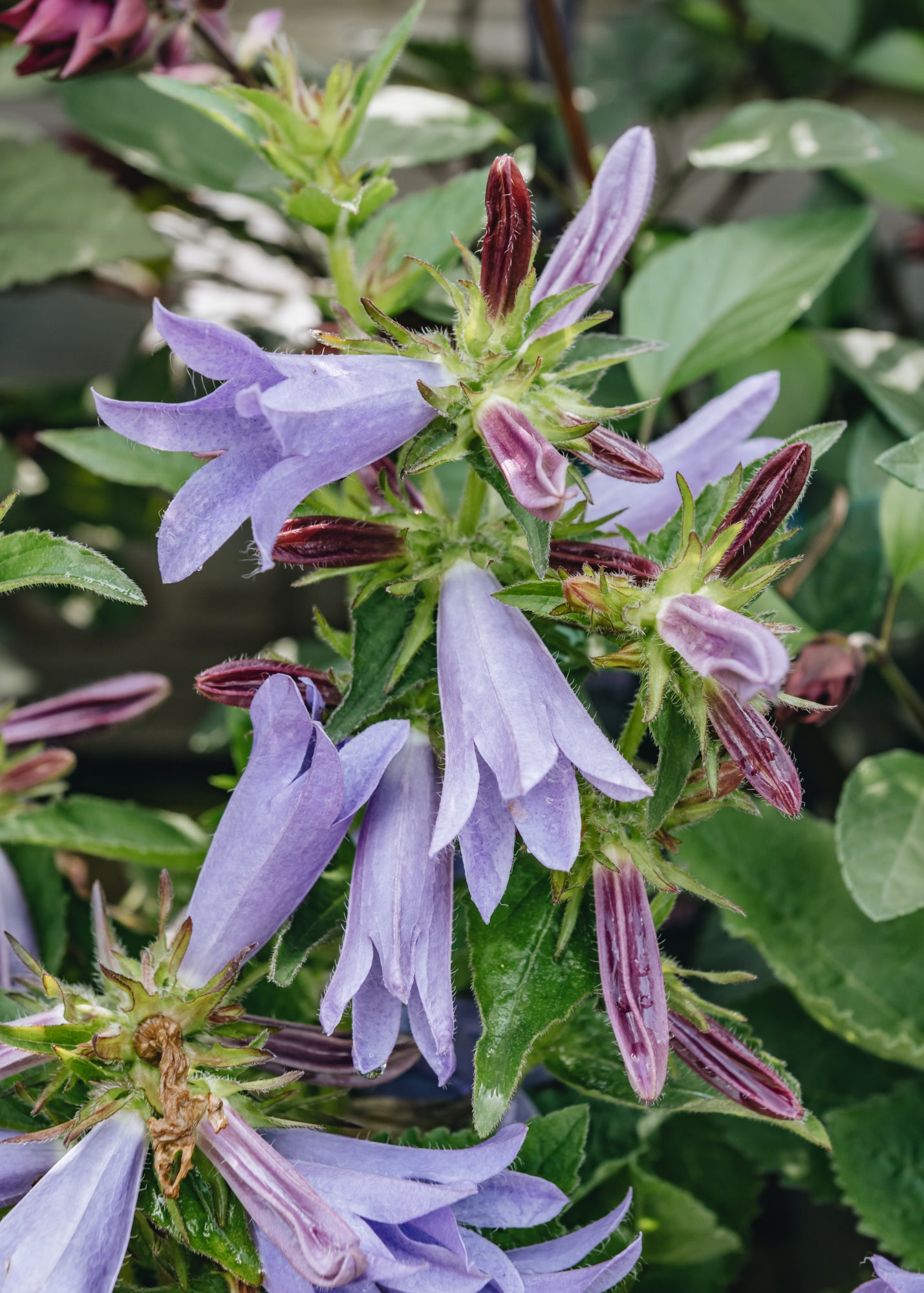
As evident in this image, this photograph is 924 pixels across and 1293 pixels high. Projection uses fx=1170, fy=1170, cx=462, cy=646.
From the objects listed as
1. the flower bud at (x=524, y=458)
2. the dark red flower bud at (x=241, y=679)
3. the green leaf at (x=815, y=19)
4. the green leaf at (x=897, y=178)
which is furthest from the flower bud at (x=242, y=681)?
the green leaf at (x=815, y=19)

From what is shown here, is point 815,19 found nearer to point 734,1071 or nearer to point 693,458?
point 693,458

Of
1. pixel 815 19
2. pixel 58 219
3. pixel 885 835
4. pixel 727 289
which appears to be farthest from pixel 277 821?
pixel 815 19

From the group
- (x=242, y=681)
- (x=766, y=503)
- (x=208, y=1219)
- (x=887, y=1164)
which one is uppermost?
(x=766, y=503)

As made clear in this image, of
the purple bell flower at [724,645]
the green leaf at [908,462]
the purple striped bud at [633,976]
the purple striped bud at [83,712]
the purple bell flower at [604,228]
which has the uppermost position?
the purple bell flower at [604,228]

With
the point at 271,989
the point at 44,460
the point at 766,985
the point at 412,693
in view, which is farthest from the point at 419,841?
the point at 44,460

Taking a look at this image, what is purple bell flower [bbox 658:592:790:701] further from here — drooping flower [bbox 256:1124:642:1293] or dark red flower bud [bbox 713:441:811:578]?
drooping flower [bbox 256:1124:642:1293]

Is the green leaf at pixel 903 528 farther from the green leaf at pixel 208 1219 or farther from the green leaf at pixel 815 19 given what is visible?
the green leaf at pixel 815 19

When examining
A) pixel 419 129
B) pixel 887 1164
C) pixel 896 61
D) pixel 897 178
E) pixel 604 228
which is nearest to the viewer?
pixel 604 228
